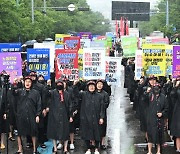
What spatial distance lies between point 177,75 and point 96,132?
2434mm

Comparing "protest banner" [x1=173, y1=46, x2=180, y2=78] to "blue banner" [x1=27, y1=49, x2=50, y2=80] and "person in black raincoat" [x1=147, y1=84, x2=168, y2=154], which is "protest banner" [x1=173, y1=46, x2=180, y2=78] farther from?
"blue banner" [x1=27, y1=49, x2=50, y2=80]

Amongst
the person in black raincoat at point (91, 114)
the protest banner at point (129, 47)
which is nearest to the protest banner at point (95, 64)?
Result: the person in black raincoat at point (91, 114)

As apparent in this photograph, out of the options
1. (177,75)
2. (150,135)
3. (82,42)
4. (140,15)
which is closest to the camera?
(150,135)

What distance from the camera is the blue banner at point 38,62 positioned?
12773 mm

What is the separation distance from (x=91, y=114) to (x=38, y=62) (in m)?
2.36

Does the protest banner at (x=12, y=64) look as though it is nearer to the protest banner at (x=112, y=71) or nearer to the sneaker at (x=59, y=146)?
the sneaker at (x=59, y=146)

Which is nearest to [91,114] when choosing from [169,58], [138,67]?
[169,58]

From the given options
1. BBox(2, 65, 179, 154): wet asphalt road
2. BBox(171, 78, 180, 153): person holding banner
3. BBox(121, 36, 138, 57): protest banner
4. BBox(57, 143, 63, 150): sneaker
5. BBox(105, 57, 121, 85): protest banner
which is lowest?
BBox(2, 65, 179, 154): wet asphalt road

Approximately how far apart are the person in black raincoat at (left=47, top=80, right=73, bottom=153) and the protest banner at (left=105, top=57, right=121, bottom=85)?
2594 millimetres

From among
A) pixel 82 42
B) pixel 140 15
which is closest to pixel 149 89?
pixel 82 42

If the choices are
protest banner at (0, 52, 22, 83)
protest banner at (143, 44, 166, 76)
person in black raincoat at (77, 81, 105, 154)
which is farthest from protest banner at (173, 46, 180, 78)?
protest banner at (0, 52, 22, 83)

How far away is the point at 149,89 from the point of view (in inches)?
435

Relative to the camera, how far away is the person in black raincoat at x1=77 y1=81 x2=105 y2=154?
36.3ft

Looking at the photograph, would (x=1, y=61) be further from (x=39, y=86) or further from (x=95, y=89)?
(x=95, y=89)
